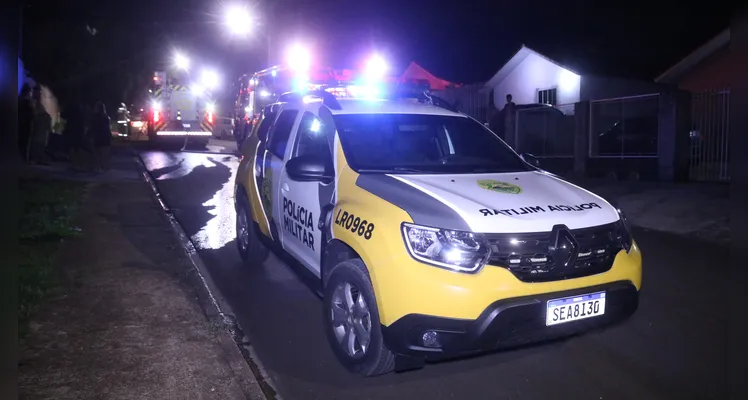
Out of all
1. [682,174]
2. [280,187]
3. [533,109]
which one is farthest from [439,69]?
[280,187]

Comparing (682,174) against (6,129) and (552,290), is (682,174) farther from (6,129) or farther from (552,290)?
(6,129)

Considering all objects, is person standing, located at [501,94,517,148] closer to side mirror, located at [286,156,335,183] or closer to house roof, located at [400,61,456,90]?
house roof, located at [400,61,456,90]

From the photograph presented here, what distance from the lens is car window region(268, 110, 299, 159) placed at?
243 inches

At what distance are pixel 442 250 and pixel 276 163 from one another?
2.82 metres

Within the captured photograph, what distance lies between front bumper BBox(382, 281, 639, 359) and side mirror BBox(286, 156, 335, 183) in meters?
1.38

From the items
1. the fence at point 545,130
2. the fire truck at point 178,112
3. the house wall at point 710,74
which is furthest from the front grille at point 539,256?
the fire truck at point 178,112

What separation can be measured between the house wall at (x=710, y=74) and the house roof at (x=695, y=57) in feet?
0.54

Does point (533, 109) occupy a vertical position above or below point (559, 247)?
above

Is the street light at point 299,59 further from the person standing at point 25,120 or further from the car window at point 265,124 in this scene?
the car window at point 265,124

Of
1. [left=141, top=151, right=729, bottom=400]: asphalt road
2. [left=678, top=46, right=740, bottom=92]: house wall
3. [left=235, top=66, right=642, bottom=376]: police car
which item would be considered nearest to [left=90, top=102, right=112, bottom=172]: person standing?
[left=141, top=151, right=729, bottom=400]: asphalt road

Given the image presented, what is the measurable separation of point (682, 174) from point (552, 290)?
36.8 feet

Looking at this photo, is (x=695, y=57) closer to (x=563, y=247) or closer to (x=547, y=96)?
(x=547, y=96)

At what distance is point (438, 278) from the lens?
3.74m

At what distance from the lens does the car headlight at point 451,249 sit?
12.4ft
